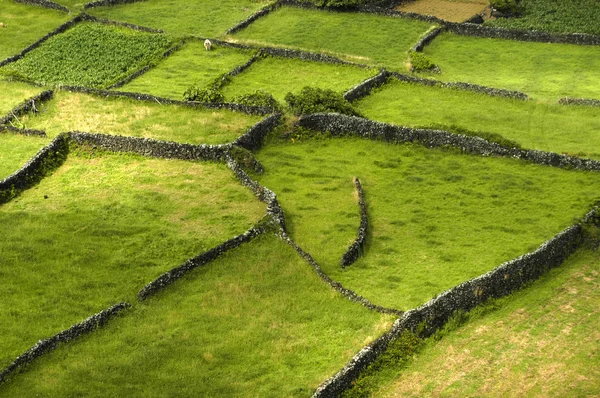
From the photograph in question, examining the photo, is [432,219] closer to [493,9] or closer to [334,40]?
[334,40]

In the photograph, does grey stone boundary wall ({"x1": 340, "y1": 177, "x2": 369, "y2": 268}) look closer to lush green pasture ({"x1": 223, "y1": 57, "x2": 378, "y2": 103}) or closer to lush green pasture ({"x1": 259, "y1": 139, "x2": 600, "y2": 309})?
lush green pasture ({"x1": 259, "y1": 139, "x2": 600, "y2": 309})

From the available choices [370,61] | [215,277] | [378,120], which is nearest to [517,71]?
[370,61]

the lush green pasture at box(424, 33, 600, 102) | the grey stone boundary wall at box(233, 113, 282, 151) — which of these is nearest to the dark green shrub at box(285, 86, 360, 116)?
the grey stone boundary wall at box(233, 113, 282, 151)

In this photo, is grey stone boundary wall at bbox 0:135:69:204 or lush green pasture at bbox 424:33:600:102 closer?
grey stone boundary wall at bbox 0:135:69:204

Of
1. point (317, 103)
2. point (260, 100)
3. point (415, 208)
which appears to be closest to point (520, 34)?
point (317, 103)

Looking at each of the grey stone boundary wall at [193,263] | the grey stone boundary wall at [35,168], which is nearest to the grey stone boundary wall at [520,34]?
the grey stone boundary wall at [35,168]

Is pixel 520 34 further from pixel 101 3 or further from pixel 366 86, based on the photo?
pixel 101 3

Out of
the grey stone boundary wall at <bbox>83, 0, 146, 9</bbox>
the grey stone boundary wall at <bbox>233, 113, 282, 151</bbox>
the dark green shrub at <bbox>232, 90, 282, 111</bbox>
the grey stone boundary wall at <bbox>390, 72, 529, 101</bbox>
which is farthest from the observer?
the grey stone boundary wall at <bbox>83, 0, 146, 9</bbox>
